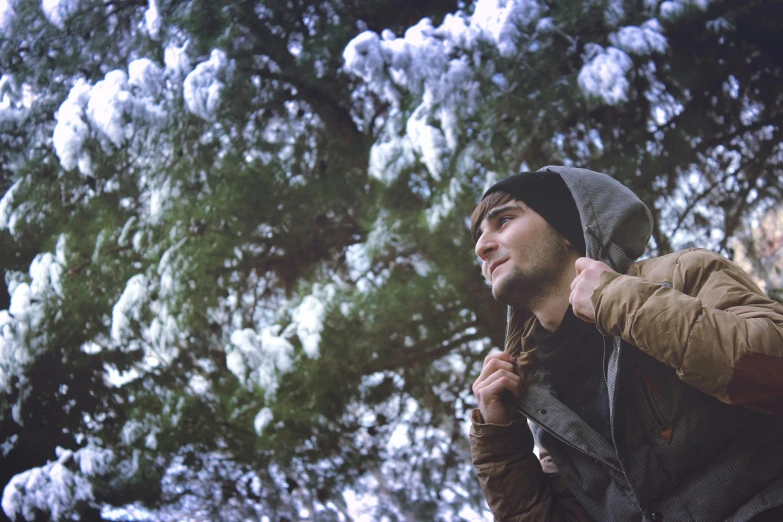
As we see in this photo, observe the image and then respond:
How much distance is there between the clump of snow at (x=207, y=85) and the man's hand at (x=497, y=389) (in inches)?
79.6

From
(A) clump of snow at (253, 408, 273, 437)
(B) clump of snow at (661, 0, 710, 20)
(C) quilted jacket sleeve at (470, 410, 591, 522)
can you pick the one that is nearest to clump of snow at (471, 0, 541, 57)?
(B) clump of snow at (661, 0, 710, 20)

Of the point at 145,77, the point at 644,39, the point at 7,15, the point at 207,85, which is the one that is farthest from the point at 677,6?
the point at 7,15

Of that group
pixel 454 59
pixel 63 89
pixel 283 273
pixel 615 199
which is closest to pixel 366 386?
pixel 283 273

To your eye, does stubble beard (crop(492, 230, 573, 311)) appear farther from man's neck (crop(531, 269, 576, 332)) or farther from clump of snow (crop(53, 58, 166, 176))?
clump of snow (crop(53, 58, 166, 176))

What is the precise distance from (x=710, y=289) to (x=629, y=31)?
70.8 inches

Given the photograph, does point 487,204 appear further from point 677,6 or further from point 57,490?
point 57,490

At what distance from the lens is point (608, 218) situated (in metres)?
1.13

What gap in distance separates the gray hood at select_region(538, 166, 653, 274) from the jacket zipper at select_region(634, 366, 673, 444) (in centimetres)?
19

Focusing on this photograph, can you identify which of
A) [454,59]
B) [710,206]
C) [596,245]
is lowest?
[596,245]

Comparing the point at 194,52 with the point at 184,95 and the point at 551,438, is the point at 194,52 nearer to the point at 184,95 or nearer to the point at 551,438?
the point at 184,95

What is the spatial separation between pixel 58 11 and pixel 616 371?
A: 3.34m

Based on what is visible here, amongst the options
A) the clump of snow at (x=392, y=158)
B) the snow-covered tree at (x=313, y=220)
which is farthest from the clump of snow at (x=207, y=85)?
the clump of snow at (x=392, y=158)

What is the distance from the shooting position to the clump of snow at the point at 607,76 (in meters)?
2.34

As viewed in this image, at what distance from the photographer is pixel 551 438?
3.85ft
